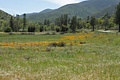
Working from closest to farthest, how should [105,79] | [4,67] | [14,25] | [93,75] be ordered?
1. [105,79]
2. [93,75]
3. [4,67]
4. [14,25]

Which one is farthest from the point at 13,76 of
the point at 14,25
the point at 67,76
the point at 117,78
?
the point at 14,25

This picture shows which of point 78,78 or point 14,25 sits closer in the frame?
point 78,78

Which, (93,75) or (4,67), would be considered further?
(4,67)

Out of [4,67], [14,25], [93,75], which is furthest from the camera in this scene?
[14,25]

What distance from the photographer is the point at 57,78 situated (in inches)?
586

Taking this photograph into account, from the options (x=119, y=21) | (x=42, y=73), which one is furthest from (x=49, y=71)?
(x=119, y=21)

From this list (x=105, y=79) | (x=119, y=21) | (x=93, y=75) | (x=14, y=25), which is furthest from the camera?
(x=14, y=25)

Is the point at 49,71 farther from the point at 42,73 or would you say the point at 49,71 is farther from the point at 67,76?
the point at 67,76

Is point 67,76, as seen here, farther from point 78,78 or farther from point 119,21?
point 119,21

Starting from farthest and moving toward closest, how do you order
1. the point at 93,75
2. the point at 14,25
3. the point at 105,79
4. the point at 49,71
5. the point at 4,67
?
the point at 14,25 < the point at 4,67 < the point at 49,71 < the point at 93,75 < the point at 105,79

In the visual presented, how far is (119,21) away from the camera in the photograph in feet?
353

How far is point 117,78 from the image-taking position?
49.3 feet

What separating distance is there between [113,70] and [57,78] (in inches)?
192

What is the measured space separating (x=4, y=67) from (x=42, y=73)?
3.96 metres
